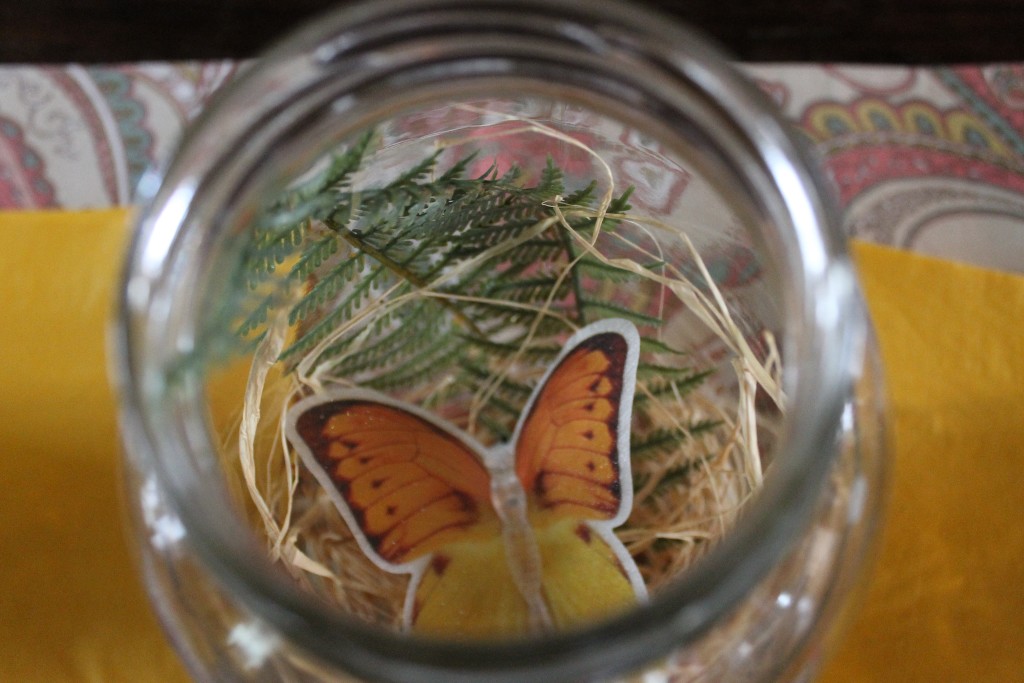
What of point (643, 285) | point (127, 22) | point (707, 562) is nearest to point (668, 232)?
point (643, 285)

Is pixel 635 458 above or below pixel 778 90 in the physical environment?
below

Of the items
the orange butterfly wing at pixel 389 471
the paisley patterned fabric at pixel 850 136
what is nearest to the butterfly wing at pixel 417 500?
the orange butterfly wing at pixel 389 471

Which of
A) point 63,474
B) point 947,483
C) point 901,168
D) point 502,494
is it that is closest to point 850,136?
point 901,168

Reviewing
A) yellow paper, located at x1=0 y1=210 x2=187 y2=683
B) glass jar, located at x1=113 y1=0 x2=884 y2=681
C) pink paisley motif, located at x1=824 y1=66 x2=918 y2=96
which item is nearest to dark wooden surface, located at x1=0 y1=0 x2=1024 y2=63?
pink paisley motif, located at x1=824 y1=66 x2=918 y2=96

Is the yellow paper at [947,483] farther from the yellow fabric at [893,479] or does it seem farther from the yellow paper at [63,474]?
the yellow paper at [63,474]

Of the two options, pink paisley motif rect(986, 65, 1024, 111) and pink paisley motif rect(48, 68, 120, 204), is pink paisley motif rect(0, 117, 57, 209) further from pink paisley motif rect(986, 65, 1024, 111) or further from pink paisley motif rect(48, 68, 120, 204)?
pink paisley motif rect(986, 65, 1024, 111)

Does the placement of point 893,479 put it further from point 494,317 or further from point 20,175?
point 20,175
